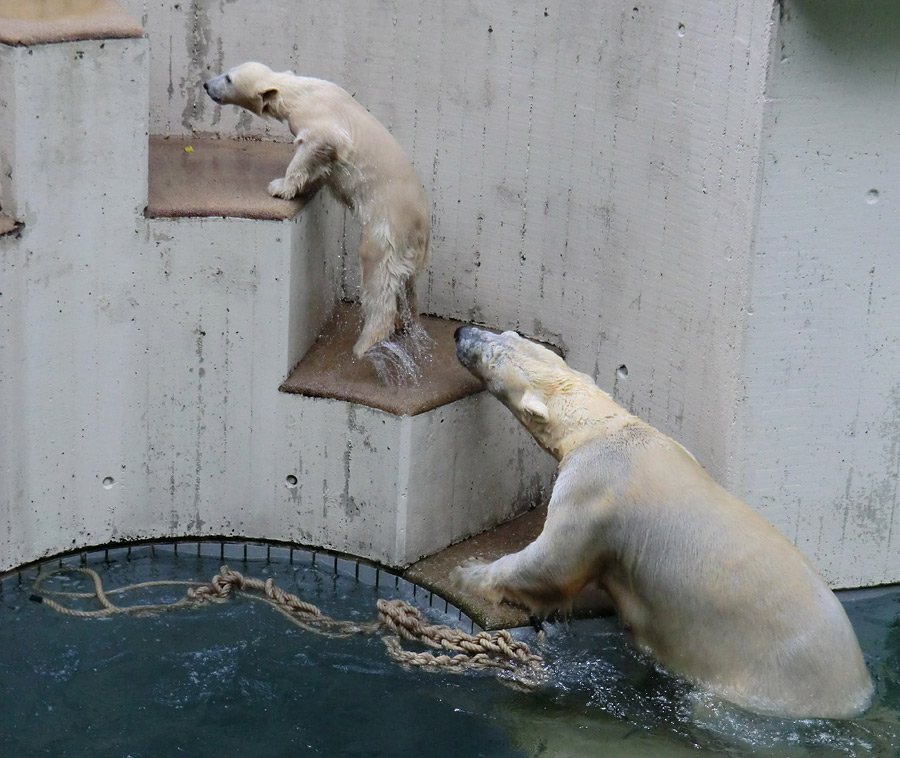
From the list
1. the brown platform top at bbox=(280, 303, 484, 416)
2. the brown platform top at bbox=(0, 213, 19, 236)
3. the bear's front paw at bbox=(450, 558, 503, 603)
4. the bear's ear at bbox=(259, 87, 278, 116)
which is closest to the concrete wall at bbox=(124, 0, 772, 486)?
the brown platform top at bbox=(280, 303, 484, 416)

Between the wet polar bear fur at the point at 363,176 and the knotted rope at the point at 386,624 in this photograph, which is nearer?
the knotted rope at the point at 386,624

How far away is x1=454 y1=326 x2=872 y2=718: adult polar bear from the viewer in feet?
16.1

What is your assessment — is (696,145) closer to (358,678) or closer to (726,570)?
(726,570)

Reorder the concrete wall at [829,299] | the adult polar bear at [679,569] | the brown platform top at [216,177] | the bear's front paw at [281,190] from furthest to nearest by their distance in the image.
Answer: the bear's front paw at [281,190]
the brown platform top at [216,177]
the concrete wall at [829,299]
the adult polar bear at [679,569]

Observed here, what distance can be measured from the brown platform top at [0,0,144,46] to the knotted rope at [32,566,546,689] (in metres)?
2.19

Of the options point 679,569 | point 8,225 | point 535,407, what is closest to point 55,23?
point 8,225

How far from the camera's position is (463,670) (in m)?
5.48

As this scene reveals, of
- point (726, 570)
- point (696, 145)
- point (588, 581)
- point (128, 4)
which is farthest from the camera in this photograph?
point (128, 4)

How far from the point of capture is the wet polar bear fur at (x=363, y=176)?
237 inches

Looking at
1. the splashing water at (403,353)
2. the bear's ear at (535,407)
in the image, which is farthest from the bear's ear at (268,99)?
the bear's ear at (535,407)

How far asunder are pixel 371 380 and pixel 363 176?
0.87 metres

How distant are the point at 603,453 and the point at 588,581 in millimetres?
511

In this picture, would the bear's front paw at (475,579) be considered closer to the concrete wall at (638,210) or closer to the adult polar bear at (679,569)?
the adult polar bear at (679,569)

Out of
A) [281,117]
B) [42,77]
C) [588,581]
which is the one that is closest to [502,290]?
[281,117]
